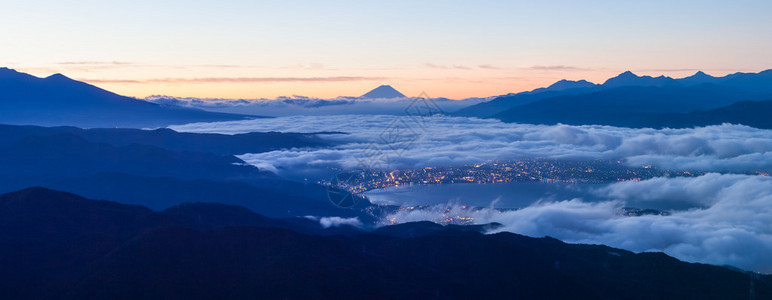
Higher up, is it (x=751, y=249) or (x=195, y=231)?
(x=195, y=231)

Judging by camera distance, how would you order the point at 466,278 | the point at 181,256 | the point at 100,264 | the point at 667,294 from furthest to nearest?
1. the point at 667,294
2. the point at 466,278
3. the point at 181,256
4. the point at 100,264

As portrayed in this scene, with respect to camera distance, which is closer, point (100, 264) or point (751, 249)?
point (100, 264)

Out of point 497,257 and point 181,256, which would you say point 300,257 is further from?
point 497,257

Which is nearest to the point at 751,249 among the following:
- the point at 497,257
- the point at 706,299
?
the point at 706,299

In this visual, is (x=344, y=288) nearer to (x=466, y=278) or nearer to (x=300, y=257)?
(x=300, y=257)

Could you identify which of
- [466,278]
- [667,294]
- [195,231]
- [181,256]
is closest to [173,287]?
[181,256]

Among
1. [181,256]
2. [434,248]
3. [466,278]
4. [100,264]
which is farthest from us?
[434,248]
